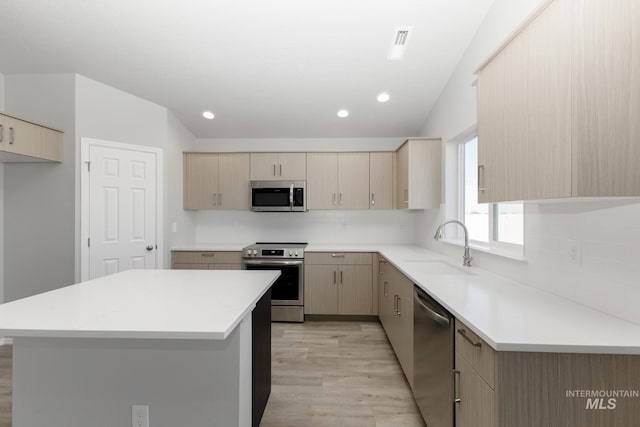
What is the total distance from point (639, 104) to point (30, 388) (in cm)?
259

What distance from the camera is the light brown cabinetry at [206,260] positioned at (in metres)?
3.97

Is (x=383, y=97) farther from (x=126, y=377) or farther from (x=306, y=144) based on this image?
(x=126, y=377)

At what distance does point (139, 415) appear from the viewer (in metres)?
1.38

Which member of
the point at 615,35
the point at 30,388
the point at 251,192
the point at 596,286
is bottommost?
the point at 30,388

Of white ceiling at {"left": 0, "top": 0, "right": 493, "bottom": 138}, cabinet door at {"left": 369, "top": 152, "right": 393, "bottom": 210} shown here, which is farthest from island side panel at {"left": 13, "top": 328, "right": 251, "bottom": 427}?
cabinet door at {"left": 369, "top": 152, "right": 393, "bottom": 210}

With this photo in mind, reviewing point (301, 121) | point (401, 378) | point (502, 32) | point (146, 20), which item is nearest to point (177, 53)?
point (146, 20)

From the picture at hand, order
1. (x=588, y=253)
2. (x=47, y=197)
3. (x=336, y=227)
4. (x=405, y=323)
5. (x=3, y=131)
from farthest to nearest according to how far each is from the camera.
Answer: (x=336, y=227) < (x=47, y=197) < (x=3, y=131) < (x=405, y=323) < (x=588, y=253)

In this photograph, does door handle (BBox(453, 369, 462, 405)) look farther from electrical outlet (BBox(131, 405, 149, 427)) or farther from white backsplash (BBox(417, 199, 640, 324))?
electrical outlet (BBox(131, 405, 149, 427))

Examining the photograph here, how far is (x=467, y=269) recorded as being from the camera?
2.53 m

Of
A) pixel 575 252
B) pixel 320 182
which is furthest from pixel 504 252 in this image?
pixel 320 182

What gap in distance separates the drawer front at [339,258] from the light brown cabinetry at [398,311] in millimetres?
260

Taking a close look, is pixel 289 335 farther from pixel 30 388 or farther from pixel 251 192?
pixel 30 388

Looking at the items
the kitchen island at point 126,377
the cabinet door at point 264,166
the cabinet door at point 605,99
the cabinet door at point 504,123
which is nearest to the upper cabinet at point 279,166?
the cabinet door at point 264,166

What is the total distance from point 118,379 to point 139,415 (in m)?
0.18
